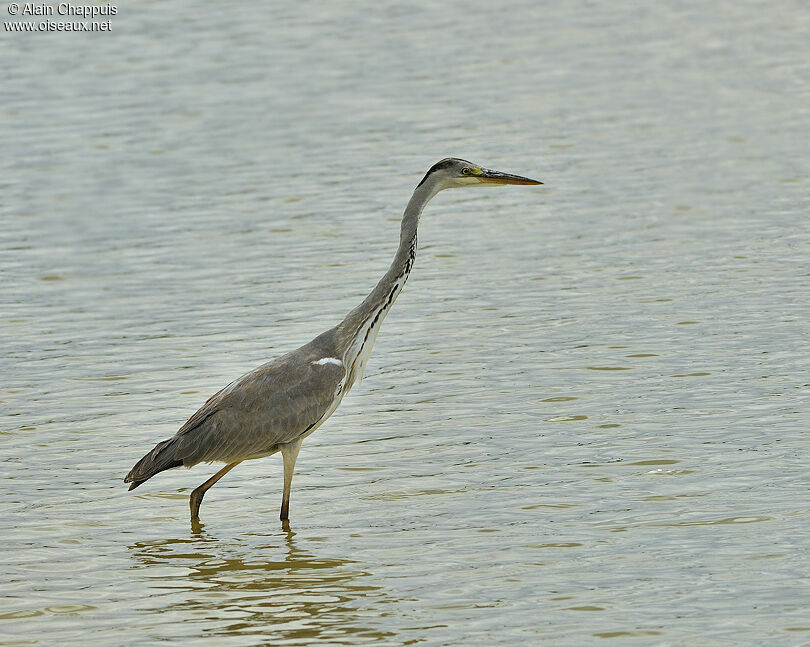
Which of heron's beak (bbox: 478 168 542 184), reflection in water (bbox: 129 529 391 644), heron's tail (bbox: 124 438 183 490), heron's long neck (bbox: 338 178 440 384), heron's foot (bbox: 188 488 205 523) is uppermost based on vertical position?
heron's beak (bbox: 478 168 542 184)

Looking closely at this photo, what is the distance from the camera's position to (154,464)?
9336 mm

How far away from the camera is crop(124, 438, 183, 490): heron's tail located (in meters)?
9.32

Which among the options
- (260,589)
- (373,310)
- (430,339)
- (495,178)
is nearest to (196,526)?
(260,589)

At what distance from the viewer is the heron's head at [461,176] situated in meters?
9.96

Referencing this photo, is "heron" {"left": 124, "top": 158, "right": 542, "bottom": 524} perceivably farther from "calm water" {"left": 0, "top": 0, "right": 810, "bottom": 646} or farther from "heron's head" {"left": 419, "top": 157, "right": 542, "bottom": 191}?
"calm water" {"left": 0, "top": 0, "right": 810, "bottom": 646}

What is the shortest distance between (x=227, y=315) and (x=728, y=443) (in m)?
5.44

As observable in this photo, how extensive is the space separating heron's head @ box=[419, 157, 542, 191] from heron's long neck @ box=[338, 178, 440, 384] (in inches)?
11.3

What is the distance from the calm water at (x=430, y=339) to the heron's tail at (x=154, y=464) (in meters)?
0.35

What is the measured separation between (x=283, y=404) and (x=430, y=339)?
3.78 m

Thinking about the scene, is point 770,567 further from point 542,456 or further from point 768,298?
point 768,298

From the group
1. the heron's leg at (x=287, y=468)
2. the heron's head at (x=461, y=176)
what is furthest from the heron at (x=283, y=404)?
the heron's head at (x=461, y=176)

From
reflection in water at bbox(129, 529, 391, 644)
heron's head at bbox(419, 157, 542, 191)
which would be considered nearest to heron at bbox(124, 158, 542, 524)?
heron's head at bbox(419, 157, 542, 191)

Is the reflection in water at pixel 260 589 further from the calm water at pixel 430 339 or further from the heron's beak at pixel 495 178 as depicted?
the heron's beak at pixel 495 178

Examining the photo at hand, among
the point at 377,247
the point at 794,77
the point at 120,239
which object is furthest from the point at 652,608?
the point at 794,77
